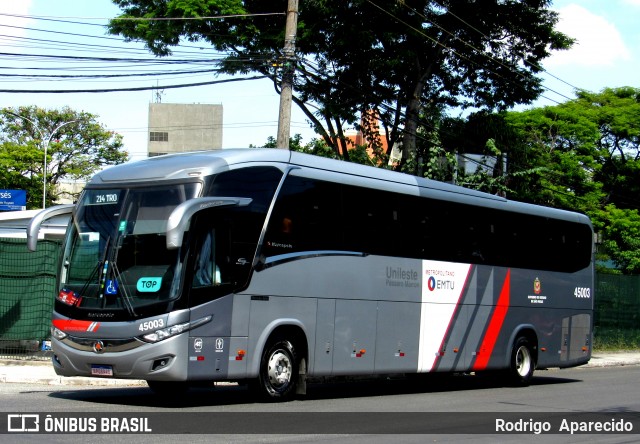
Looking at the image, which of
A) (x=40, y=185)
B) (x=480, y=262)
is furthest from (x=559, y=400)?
(x=40, y=185)

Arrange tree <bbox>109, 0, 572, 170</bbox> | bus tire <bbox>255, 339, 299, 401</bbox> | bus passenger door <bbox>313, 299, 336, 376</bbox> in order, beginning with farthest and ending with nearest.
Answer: tree <bbox>109, 0, 572, 170</bbox> → bus passenger door <bbox>313, 299, 336, 376</bbox> → bus tire <bbox>255, 339, 299, 401</bbox>

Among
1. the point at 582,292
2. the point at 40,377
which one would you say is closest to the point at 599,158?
the point at 582,292

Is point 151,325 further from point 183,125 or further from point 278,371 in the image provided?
point 183,125

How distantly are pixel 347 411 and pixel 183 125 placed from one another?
99.6 m

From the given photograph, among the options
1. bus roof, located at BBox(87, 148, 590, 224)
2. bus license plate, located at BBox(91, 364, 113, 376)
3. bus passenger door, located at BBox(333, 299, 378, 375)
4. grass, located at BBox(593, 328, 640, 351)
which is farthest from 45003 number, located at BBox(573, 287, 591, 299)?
bus license plate, located at BBox(91, 364, 113, 376)

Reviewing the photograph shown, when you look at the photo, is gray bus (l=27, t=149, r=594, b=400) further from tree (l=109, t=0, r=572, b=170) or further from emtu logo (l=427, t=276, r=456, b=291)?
tree (l=109, t=0, r=572, b=170)

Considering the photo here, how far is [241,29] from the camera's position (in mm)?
29062

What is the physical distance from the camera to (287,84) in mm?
21141

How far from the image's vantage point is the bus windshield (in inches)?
486

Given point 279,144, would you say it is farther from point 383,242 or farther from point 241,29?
point 241,29

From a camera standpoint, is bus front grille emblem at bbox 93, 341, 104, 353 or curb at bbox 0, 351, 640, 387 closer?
bus front grille emblem at bbox 93, 341, 104, 353

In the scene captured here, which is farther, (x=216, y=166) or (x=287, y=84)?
(x=287, y=84)

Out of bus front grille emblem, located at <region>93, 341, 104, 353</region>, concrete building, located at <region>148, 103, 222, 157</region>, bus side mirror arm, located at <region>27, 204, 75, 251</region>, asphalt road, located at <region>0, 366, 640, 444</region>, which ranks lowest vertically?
asphalt road, located at <region>0, 366, 640, 444</region>

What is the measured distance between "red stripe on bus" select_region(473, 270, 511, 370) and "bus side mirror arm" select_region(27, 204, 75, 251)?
8.99 meters
